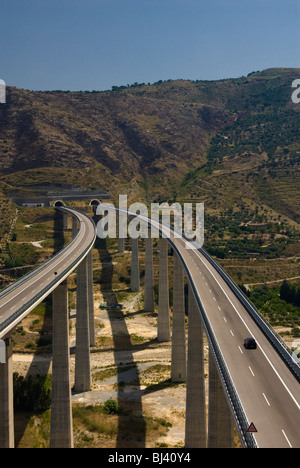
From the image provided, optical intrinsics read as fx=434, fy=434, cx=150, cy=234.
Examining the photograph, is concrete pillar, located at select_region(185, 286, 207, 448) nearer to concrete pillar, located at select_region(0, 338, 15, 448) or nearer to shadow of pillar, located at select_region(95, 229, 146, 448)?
shadow of pillar, located at select_region(95, 229, 146, 448)

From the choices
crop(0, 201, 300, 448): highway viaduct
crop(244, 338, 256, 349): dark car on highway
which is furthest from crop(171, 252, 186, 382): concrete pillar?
crop(244, 338, 256, 349): dark car on highway

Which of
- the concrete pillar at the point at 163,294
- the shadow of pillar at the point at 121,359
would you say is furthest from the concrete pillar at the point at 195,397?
the concrete pillar at the point at 163,294

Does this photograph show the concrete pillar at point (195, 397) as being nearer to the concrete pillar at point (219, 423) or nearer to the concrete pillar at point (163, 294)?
the concrete pillar at point (219, 423)

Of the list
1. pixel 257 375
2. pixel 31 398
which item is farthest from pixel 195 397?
pixel 31 398

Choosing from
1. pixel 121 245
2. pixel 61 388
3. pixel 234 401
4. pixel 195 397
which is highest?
pixel 234 401

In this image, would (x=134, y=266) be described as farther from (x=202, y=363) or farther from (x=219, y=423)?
(x=219, y=423)

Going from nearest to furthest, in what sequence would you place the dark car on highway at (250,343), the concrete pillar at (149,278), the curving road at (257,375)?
the curving road at (257,375)
the dark car on highway at (250,343)
the concrete pillar at (149,278)

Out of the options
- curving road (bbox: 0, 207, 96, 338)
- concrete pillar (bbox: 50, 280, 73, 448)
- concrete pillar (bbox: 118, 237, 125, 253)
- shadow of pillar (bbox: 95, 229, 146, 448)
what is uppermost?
curving road (bbox: 0, 207, 96, 338)
